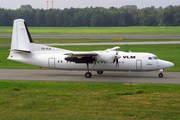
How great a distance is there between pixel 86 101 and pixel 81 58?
9157 mm

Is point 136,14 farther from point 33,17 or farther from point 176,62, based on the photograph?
point 176,62

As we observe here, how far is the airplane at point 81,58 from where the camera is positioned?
24438 mm

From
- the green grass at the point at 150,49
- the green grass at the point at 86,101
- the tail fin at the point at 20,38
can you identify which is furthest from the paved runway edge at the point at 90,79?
the green grass at the point at 150,49

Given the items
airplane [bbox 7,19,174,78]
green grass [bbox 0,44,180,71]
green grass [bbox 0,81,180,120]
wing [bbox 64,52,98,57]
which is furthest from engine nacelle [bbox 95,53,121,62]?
green grass [bbox 0,44,180,71]

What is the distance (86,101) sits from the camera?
632 inches

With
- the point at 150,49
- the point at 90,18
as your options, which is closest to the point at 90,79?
the point at 150,49

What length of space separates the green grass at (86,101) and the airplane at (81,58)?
358 centimetres

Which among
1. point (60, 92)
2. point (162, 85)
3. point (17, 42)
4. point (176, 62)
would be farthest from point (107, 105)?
point (176, 62)

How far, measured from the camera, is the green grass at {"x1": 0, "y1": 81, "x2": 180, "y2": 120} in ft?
43.5

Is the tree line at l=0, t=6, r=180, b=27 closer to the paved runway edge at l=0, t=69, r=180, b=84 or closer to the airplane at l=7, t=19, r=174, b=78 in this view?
the paved runway edge at l=0, t=69, r=180, b=84

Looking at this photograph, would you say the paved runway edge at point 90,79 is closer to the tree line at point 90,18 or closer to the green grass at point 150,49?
the green grass at point 150,49

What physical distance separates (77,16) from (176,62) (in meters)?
107

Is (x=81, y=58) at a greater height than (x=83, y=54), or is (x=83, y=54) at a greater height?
(x=83, y=54)

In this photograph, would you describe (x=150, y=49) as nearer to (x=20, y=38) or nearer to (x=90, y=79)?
(x=90, y=79)
